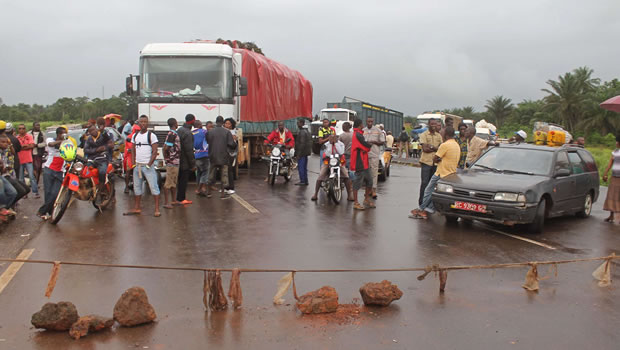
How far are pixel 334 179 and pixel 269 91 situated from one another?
9.07 m

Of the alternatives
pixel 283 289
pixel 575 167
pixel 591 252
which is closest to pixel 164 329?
pixel 283 289

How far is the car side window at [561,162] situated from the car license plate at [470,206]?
188 centimetres

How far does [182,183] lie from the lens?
11.4 metres

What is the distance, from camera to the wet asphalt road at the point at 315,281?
4.66 metres

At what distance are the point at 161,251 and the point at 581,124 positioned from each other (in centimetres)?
5389

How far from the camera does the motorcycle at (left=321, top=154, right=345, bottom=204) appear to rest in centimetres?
1201

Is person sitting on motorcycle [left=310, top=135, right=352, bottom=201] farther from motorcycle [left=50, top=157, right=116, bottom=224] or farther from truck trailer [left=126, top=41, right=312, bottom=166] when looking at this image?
motorcycle [left=50, top=157, right=116, bottom=224]

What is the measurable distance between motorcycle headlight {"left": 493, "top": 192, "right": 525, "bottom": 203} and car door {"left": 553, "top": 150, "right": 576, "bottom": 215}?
47.7 inches

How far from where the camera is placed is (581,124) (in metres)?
53.4

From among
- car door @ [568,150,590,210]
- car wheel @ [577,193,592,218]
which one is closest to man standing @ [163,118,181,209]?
car door @ [568,150,590,210]

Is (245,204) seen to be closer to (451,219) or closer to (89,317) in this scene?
(451,219)

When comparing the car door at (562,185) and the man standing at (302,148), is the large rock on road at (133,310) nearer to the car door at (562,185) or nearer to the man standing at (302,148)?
the car door at (562,185)

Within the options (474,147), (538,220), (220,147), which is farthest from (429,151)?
(220,147)

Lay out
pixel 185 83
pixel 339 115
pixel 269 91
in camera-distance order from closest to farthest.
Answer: pixel 185 83 → pixel 269 91 → pixel 339 115
